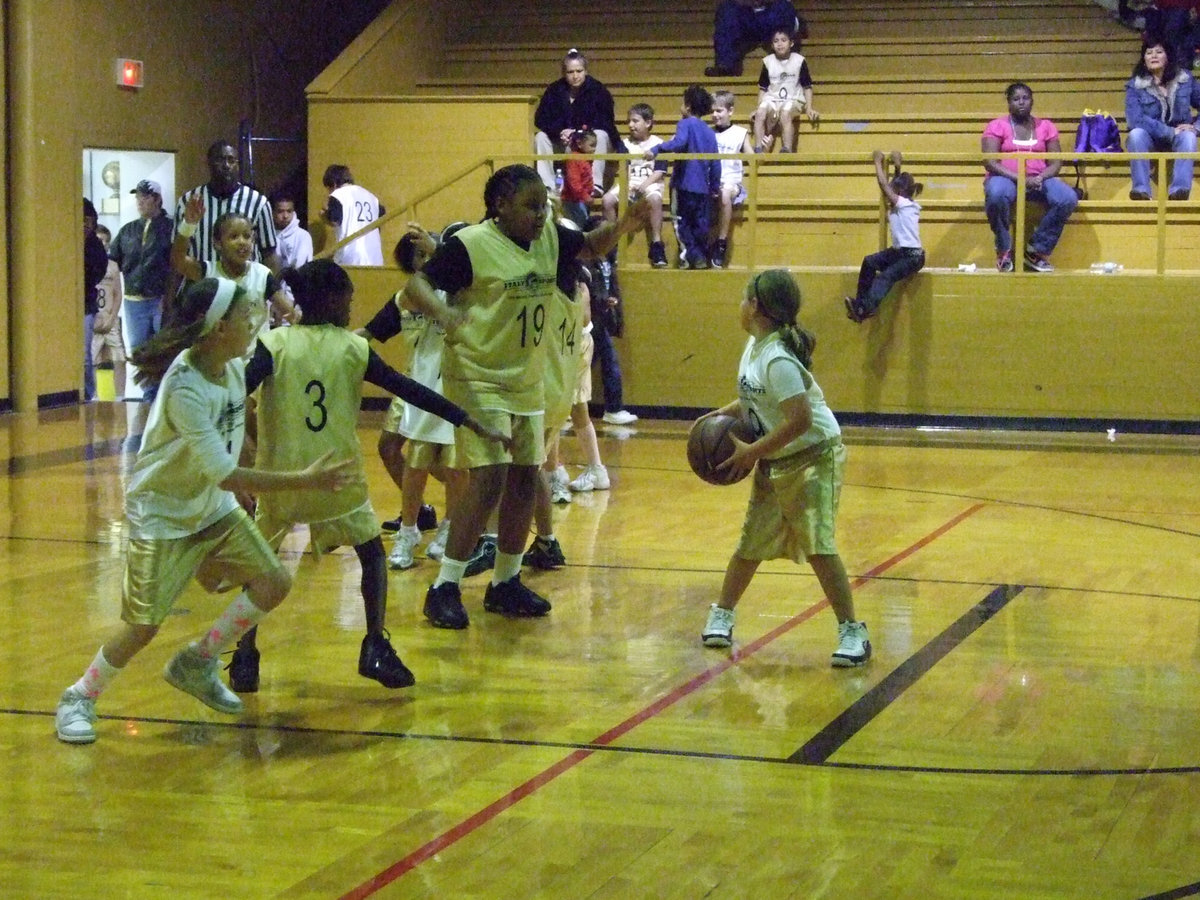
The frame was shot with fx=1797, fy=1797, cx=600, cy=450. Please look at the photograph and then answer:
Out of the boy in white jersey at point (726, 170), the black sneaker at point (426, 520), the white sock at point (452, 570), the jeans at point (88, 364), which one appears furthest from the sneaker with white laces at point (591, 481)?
the jeans at point (88, 364)

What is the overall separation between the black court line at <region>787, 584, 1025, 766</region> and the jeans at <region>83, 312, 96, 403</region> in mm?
10520

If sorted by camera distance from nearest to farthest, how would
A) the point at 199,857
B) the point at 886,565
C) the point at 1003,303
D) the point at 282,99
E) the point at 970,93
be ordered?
the point at 199,857, the point at 886,565, the point at 1003,303, the point at 970,93, the point at 282,99

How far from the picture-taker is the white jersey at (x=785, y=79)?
16578mm

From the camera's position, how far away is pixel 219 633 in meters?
5.29

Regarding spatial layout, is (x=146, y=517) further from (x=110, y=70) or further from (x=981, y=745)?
(x=110, y=70)

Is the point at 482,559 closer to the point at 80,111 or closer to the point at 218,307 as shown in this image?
the point at 218,307

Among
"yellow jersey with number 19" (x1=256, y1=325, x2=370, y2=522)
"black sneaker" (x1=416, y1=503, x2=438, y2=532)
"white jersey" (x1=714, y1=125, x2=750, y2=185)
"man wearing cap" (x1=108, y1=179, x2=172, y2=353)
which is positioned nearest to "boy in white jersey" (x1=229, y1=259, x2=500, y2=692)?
"yellow jersey with number 19" (x1=256, y1=325, x2=370, y2=522)

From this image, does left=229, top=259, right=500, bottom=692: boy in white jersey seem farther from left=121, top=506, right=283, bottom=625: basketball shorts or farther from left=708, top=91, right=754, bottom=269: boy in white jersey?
left=708, top=91, right=754, bottom=269: boy in white jersey

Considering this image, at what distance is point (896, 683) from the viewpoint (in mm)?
5910

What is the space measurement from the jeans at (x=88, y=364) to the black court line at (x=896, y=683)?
10520 millimetres

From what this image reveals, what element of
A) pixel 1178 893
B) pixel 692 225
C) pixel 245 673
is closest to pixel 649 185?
pixel 692 225

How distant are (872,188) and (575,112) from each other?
2804mm

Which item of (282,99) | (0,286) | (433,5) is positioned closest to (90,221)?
(0,286)

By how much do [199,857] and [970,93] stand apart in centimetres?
1502
